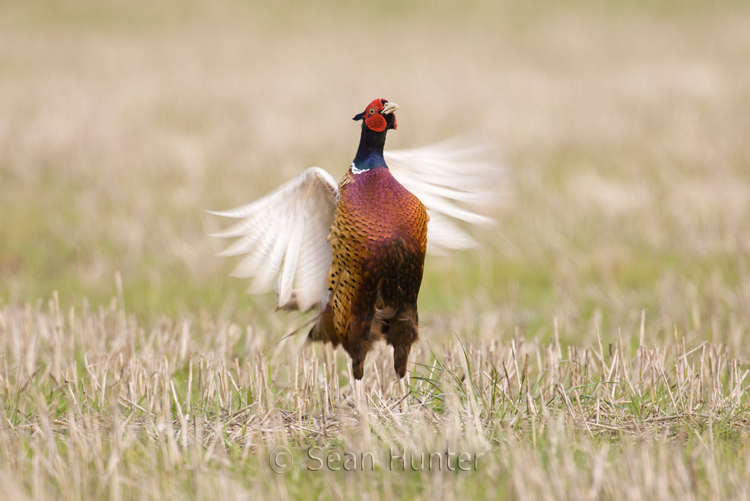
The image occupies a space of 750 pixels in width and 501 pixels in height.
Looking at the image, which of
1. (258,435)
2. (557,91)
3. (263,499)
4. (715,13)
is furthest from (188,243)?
(715,13)

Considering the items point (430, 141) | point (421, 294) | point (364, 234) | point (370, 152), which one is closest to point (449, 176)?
point (370, 152)

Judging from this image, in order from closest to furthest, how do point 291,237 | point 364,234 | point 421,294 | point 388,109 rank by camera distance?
point 364,234, point 388,109, point 291,237, point 421,294

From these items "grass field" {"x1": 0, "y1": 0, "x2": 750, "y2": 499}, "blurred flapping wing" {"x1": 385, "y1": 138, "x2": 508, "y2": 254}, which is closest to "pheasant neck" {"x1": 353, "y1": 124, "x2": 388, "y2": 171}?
"blurred flapping wing" {"x1": 385, "y1": 138, "x2": 508, "y2": 254}

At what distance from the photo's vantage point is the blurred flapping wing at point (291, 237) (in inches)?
137

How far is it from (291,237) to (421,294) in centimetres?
363

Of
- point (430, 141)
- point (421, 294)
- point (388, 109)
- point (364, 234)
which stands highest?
point (430, 141)

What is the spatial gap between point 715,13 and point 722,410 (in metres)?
26.3

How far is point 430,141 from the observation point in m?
11.8

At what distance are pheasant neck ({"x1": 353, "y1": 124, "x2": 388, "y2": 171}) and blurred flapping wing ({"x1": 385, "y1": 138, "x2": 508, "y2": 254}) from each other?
41 centimetres

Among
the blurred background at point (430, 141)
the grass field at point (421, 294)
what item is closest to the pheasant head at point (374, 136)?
the grass field at point (421, 294)

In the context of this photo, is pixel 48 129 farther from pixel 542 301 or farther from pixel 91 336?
pixel 542 301

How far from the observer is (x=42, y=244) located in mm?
8016

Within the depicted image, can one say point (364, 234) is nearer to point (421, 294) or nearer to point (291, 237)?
Result: point (291, 237)

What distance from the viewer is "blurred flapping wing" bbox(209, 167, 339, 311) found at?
11.5 feet
